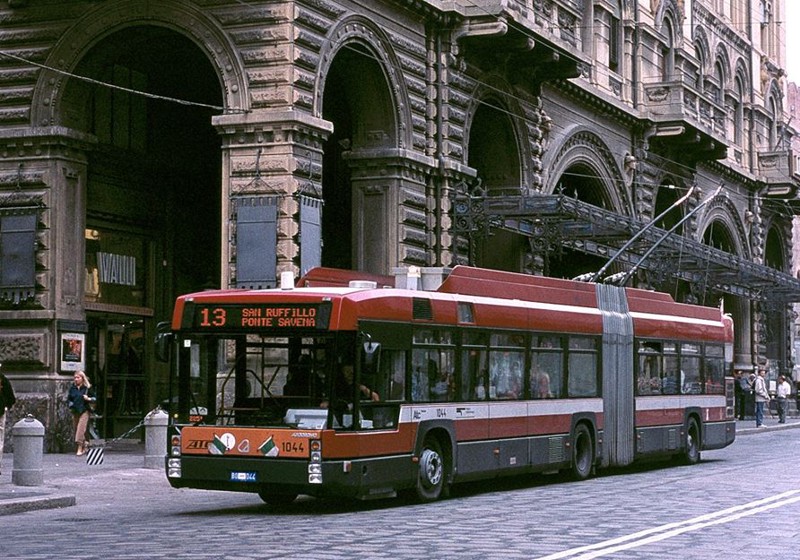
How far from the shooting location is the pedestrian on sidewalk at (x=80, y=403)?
2555cm

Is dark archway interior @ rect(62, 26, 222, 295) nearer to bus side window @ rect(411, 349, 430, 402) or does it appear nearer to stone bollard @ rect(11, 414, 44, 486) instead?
stone bollard @ rect(11, 414, 44, 486)

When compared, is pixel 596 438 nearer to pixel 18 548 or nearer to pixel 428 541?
pixel 428 541

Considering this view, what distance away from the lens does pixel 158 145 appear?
104 feet

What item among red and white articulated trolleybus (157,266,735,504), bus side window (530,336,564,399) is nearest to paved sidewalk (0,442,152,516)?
red and white articulated trolleybus (157,266,735,504)

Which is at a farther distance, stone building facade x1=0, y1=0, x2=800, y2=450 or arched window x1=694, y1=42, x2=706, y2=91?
arched window x1=694, y1=42, x2=706, y2=91

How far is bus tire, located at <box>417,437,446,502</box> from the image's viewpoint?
718 inches

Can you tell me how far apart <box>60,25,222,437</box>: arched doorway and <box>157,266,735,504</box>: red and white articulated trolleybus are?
33.8 ft

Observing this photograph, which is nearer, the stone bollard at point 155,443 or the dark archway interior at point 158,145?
the stone bollard at point 155,443

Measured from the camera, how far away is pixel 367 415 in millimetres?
17125

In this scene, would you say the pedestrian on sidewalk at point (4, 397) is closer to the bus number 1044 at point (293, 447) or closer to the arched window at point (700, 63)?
the bus number 1044 at point (293, 447)

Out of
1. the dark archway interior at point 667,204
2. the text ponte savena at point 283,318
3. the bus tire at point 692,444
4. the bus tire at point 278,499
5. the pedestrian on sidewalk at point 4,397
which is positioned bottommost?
the bus tire at point 278,499

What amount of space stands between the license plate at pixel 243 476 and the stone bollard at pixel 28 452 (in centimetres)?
365

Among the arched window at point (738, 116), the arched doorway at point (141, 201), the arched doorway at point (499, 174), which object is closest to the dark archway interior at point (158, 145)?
the arched doorway at point (141, 201)

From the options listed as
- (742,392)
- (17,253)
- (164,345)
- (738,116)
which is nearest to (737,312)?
(742,392)
